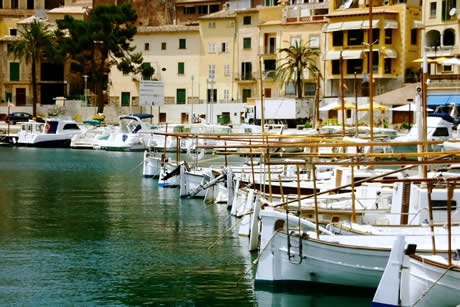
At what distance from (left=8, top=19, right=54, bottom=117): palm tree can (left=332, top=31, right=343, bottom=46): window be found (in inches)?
1112

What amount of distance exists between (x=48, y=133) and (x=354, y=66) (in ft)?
85.6

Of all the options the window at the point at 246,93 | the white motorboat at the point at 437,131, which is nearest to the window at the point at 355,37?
the window at the point at 246,93

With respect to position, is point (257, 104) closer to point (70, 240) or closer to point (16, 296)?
point (70, 240)

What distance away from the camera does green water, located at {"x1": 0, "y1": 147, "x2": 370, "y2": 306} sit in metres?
19.6

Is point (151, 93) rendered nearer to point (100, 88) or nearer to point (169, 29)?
point (100, 88)

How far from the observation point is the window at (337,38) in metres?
78.4

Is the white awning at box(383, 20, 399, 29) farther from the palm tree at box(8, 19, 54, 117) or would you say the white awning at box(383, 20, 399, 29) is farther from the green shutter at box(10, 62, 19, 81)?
the green shutter at box(10, 62, 19, 81)

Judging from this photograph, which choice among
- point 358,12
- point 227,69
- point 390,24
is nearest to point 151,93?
point 227,69

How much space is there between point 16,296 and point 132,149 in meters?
52.4

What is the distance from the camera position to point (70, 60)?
3743 inches

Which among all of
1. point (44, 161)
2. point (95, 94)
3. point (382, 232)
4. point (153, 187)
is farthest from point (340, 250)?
point (95, 94)

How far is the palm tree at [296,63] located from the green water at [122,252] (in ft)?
125

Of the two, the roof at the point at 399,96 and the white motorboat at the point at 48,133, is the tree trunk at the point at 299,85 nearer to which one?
the roof at the point at 399,96

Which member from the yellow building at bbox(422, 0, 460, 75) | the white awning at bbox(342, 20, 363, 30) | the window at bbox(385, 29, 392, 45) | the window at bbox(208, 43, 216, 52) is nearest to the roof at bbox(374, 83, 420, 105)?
the yellow building at bbox(422, 0, 460, 75)
